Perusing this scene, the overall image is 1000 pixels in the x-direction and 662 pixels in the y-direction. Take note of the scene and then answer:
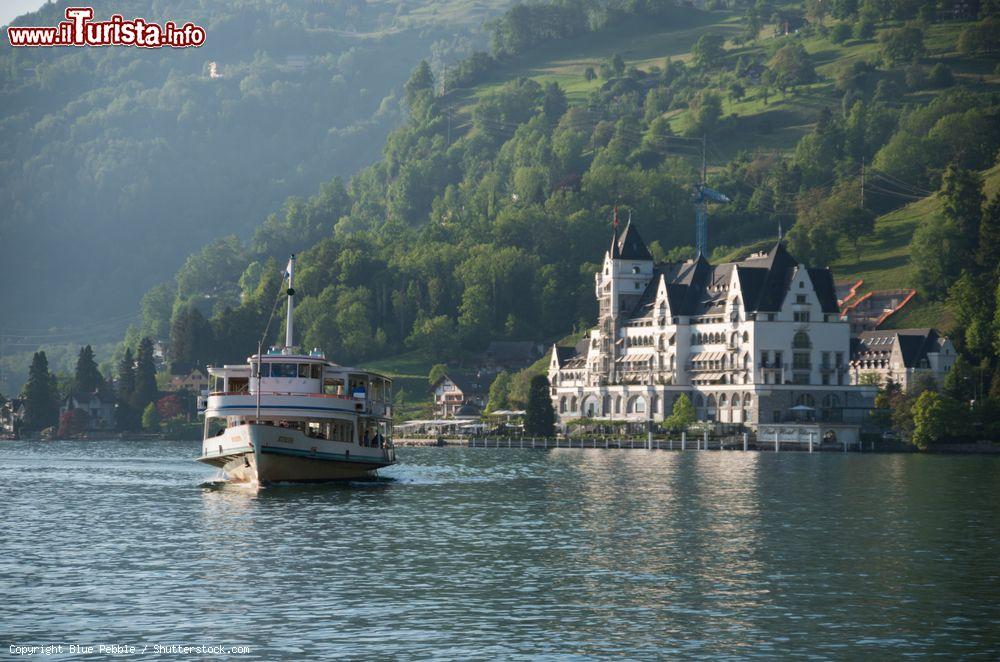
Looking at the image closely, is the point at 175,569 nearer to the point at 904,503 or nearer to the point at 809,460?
the point at 904,503

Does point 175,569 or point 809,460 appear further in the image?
point 809,460

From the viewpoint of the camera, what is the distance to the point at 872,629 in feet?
165

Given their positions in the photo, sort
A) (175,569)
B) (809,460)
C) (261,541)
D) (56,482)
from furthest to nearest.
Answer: (809,460), (56,482), (261,541), (175,569)

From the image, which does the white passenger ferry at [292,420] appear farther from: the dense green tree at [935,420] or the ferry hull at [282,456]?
the dense green tree at [935,420]

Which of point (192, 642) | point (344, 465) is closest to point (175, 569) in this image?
point (192, 642)

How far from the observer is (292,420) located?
10438 centimetres

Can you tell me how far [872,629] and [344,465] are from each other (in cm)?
5991

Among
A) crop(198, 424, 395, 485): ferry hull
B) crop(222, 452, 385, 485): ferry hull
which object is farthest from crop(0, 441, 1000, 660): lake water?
crop(198, 424, 395, 485): ferry hull

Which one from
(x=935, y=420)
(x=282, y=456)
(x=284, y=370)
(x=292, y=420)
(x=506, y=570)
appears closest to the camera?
(x=506, y=570)

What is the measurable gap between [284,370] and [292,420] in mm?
3375

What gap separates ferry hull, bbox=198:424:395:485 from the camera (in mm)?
100312

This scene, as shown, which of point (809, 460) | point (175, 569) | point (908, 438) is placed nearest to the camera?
point (175, 569)

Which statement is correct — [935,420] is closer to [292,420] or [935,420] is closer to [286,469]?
[292,420]

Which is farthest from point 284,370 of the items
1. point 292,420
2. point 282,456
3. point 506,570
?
point 506,570
